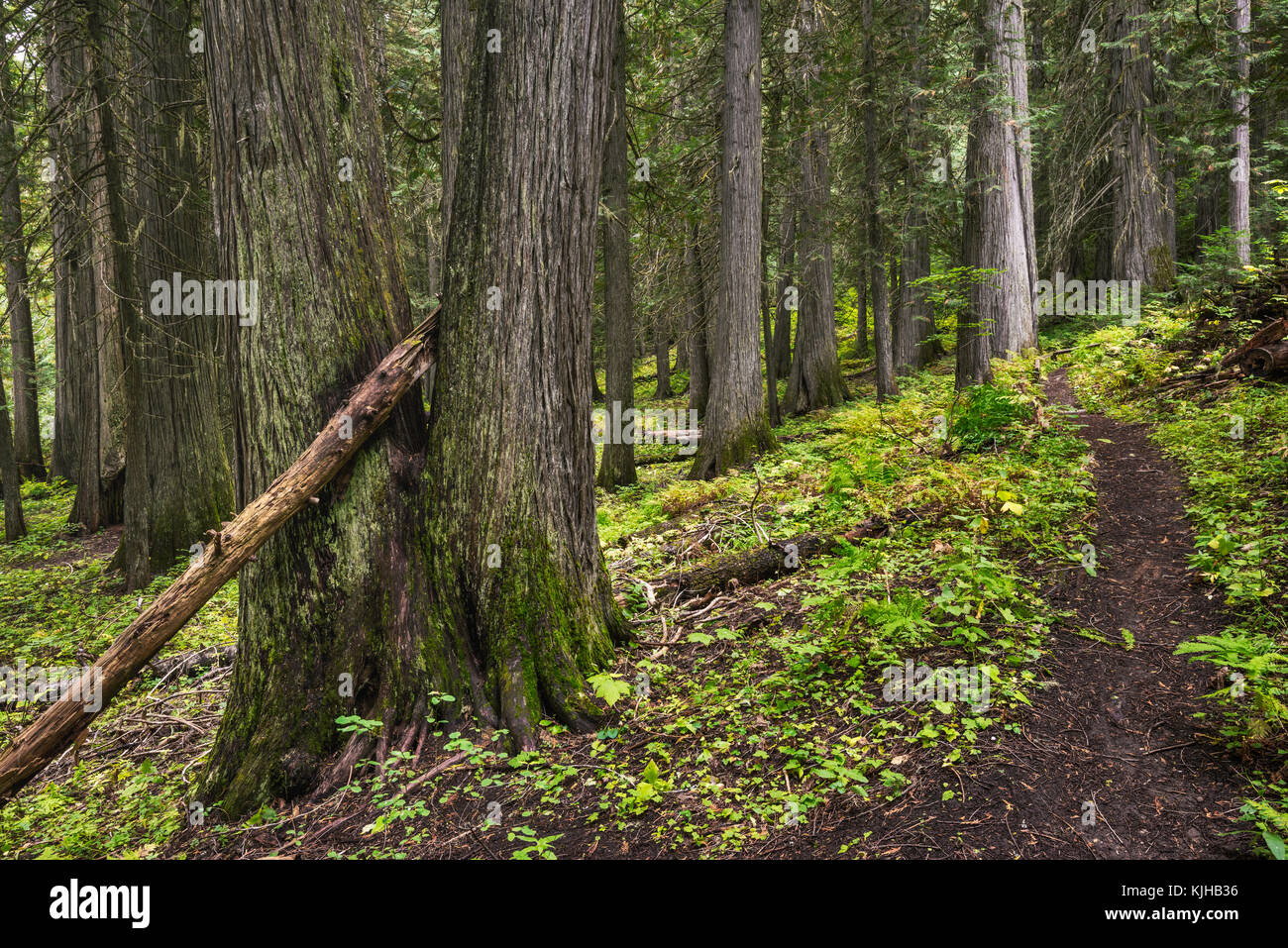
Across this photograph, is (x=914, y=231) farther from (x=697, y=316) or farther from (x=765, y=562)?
(x=765, y=562)

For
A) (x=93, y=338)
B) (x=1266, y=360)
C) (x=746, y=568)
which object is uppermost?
(x=93, y=338)

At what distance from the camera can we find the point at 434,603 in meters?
3.94

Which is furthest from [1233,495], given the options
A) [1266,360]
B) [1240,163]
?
[1240,163]

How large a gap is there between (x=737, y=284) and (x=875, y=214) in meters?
4.67

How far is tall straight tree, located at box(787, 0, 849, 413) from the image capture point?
593 inches

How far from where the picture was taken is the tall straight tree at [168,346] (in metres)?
8.23

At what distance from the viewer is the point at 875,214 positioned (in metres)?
13.3

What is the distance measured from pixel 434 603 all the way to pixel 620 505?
619 centimetres

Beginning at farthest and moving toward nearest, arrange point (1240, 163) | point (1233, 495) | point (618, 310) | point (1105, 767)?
point (1240, 163)
point (618, 310)
point (1233, 495)
point (1105, 767)

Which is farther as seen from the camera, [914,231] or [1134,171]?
[1134,171]

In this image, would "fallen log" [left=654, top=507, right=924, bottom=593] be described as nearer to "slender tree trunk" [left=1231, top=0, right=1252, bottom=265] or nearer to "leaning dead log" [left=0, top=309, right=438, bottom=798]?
"leaning dead log" [left=0, top=309, right=438, bottom=798]

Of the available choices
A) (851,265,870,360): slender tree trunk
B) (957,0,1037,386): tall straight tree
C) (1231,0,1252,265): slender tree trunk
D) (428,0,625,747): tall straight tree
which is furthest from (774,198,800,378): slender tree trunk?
(428,0,625,747): tall straight tree

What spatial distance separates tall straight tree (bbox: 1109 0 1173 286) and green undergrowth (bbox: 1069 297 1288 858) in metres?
4.13
